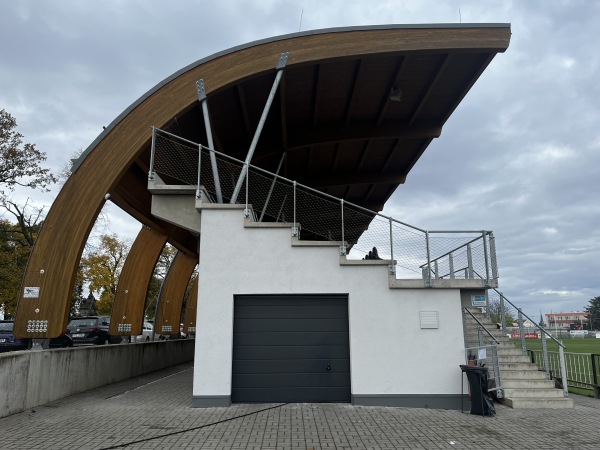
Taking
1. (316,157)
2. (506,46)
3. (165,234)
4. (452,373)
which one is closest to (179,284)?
(165,234)

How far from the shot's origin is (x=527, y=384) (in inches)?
384

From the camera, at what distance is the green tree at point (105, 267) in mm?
40750

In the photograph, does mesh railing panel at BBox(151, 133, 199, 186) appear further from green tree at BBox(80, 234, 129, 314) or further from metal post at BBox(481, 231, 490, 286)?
green tree at BBox(80, 234, 129, 314)

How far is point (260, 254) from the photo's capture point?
962 centimetres

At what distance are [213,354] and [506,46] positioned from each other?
31.2 feet

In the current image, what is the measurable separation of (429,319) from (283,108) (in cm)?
710

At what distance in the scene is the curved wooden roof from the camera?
10125 millimetres

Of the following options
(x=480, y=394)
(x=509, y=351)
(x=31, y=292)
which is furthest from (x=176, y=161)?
(x=509, y=351)

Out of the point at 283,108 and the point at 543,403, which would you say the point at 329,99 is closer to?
the point at 283,108

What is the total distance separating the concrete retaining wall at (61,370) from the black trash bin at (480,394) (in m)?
8.57

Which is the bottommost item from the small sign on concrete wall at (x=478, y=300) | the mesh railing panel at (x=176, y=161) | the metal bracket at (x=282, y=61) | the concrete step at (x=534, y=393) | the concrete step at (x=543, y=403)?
the concrete step at (x=543, y=403)

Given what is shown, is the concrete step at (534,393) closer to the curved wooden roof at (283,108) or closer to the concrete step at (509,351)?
the concrete step at (509,351)

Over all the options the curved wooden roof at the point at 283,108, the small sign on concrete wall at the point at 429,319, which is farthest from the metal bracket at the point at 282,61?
the small sign on concrete wall at the point at 429,319

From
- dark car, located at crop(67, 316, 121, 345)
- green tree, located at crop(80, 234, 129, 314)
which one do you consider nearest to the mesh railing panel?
dark car, located at crop(67, 316, 121, 345)
